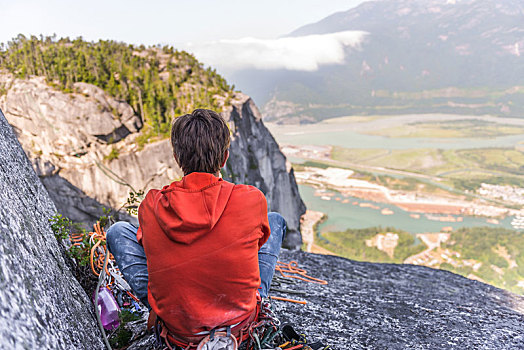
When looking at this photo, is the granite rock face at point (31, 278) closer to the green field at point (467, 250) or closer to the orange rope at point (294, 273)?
the orange rope at point (294, 273)

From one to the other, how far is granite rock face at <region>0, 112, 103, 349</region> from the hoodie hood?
2.39 ft

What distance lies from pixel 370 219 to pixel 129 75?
198 feet

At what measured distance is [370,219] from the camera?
70438 mm

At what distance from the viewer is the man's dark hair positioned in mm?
1927

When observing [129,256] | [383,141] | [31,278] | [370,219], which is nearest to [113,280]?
[129,256]

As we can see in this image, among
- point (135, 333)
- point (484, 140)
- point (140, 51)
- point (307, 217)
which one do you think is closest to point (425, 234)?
point (307, 217)

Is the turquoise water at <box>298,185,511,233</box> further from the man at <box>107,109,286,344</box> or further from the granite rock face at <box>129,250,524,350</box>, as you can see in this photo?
the man at <box>107,109,286,344</box>

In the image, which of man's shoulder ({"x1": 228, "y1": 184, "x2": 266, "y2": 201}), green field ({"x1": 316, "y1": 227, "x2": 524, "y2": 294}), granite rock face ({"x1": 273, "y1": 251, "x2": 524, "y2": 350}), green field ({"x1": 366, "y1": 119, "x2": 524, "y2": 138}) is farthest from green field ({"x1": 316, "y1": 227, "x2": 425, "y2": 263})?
green field ({"x1": 366, "y1": 119, "x2": 524, "y2": 138})

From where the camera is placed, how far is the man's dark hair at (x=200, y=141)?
1.93 meters

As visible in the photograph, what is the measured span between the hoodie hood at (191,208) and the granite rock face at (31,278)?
2.39 feet

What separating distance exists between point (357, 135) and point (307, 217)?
379 feet

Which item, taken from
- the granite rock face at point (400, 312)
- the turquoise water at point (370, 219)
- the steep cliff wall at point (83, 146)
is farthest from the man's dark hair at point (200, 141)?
the turquoise water at point (370, 219)

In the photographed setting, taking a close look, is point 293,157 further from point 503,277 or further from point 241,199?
point 241,199

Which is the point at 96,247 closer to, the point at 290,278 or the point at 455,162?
the point at 290,278
